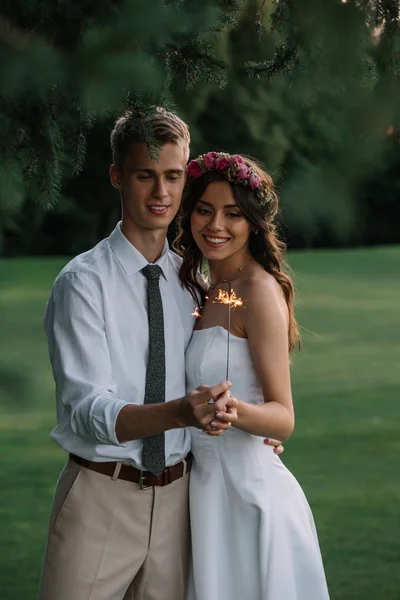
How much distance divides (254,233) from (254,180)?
0.67 ft

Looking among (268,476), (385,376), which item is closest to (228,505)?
(268,476)

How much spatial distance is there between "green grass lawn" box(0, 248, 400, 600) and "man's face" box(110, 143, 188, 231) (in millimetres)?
548

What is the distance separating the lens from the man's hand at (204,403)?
8.89 feet

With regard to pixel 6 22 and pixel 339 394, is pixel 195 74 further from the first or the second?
pixel 339 394

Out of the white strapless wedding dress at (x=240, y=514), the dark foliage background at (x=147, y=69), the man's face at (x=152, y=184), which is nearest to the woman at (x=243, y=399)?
the white strapless wedding dress at (x=240, y=514)

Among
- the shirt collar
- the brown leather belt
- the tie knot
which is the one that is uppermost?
the shirt collar

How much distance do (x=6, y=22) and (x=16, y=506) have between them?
21.2ft

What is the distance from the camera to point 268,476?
3.58 metres

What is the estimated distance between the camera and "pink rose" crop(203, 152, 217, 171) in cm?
367

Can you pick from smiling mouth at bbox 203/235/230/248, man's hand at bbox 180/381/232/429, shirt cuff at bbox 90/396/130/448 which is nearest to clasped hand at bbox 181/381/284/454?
man's hand at bbox 180/381/232/429

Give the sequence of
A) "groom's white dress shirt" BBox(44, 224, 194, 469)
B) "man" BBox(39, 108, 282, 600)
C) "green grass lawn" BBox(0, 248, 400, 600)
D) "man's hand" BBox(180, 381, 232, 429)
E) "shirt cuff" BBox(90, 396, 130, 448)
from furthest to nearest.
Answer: "man" BBox(39, 108, 282, 600), "groom's white dress shirt" BBox(44, 224, 194, 469), "shirt cuff" BBox(90, 396, 130, 448), "man's hand" BBox(180, 381, 232, 429), "green grass lawn" BBox(0, 248, 400, 600)

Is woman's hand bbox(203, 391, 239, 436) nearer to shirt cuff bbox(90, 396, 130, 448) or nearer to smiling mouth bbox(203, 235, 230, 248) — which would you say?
shirt cuff bbox(90, 396, 130, 448)

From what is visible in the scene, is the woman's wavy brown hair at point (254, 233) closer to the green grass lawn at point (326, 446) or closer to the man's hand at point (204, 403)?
the green grass lawn at point (326, 446)

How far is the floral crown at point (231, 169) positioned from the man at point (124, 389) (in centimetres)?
22
